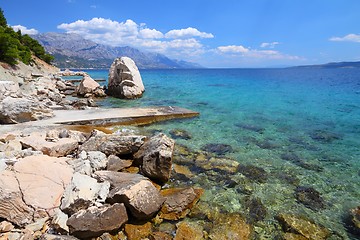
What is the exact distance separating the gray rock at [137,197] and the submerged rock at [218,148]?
5.55 m

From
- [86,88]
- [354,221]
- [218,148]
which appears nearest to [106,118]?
[218,148]

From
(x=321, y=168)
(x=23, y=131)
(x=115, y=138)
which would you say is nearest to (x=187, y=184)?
(x=115, y=138)

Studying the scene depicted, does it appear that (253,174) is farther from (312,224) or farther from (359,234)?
(359,234)

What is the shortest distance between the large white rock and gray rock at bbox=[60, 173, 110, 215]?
2251 cm

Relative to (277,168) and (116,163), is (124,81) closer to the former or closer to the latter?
(116,163)

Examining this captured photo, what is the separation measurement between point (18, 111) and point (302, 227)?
15.1 metres

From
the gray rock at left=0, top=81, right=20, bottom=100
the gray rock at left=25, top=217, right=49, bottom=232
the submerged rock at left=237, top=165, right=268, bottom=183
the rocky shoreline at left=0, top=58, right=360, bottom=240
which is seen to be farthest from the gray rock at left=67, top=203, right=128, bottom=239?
the gray rock at left=0, top=81, right=20, bottom=100

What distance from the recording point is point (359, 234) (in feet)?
22.9

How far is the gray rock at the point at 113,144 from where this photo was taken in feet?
34.4

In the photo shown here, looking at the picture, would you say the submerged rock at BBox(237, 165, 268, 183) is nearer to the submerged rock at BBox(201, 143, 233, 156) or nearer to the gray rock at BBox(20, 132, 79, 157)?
the submerged rock at BBox(201, 143, 233, 156)

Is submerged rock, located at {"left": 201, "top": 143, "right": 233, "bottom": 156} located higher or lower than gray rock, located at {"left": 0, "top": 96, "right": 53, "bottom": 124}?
lower

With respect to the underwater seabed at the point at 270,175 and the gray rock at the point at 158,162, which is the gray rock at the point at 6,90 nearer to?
the underwater seabed at the point at 270,175

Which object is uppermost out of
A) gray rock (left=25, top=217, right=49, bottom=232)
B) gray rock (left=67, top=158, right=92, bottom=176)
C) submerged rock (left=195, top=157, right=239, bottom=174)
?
gray rock (left=67, top=158, right=92, bottom=176)

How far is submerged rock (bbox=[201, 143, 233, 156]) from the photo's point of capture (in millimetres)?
12476
